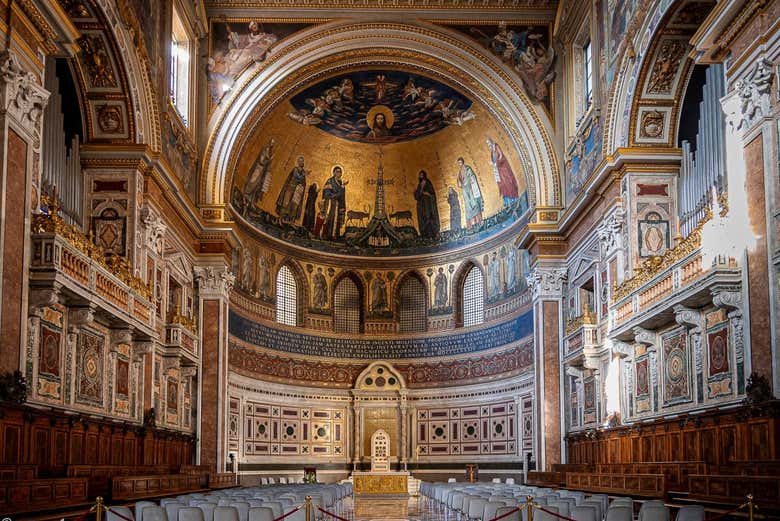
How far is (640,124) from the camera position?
90.2 ft

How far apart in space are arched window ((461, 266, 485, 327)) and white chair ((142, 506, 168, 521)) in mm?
32145

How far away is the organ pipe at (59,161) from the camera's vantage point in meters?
23.6

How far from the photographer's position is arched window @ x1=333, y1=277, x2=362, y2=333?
1896 inches

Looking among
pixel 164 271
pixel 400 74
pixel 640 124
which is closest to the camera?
pixel 640 124

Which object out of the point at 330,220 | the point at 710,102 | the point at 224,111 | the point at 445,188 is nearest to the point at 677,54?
the point at 710,102

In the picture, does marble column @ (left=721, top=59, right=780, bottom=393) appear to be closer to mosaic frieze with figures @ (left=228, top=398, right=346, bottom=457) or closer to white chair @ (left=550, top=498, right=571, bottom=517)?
white chair @ (left=550, top=498, right=571, bottom=517)

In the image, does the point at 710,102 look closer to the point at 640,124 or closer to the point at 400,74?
the point at 640,124

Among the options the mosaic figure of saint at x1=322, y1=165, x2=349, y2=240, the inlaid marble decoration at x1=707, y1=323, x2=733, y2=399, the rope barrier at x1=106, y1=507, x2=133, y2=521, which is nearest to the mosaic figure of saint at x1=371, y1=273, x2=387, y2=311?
the mosaic figure of saint at x1=322, y1=165, x2=349, y2=240

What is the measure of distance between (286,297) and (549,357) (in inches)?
588

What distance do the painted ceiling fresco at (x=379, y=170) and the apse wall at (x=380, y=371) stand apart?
1.43 meters

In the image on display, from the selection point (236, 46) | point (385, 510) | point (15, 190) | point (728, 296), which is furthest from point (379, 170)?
point (15, 190)

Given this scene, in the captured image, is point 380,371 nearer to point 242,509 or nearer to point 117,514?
point 242,509

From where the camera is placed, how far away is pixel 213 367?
36.1 meters

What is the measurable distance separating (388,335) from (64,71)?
2604 centimetres
